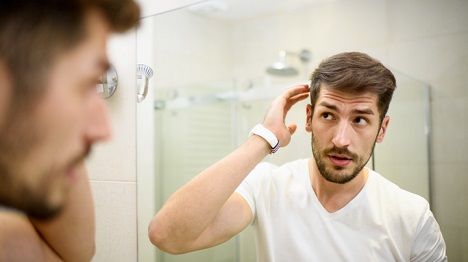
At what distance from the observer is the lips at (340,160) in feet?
2.81

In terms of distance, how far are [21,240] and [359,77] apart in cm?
74

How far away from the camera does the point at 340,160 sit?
868 mm

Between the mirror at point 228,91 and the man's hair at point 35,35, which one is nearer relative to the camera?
the man's hair at point 35,35

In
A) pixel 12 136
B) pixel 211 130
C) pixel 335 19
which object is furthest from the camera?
pixel 211 130

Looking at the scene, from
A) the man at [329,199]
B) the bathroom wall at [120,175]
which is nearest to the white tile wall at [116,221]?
the bathroom wall at [120,175]

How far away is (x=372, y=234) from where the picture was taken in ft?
2.78

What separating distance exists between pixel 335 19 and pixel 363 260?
60cm

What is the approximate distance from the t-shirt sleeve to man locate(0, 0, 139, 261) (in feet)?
2.44

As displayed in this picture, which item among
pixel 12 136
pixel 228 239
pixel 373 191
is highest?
pixel 12 136

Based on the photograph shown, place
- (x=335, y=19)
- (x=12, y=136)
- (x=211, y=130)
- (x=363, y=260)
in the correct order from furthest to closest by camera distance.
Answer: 1. (x=211, y=130)
2. (x=335, y=19)
3. (x=363, y=260)
4. (x=12, y=136)

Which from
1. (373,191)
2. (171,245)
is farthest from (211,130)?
(373,191)

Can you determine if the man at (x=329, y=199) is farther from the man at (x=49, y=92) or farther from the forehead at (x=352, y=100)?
the man at (x=49, y=92)

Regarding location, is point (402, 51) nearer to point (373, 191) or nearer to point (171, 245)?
point (373, 191)

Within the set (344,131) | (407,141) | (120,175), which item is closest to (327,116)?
(344,131)
